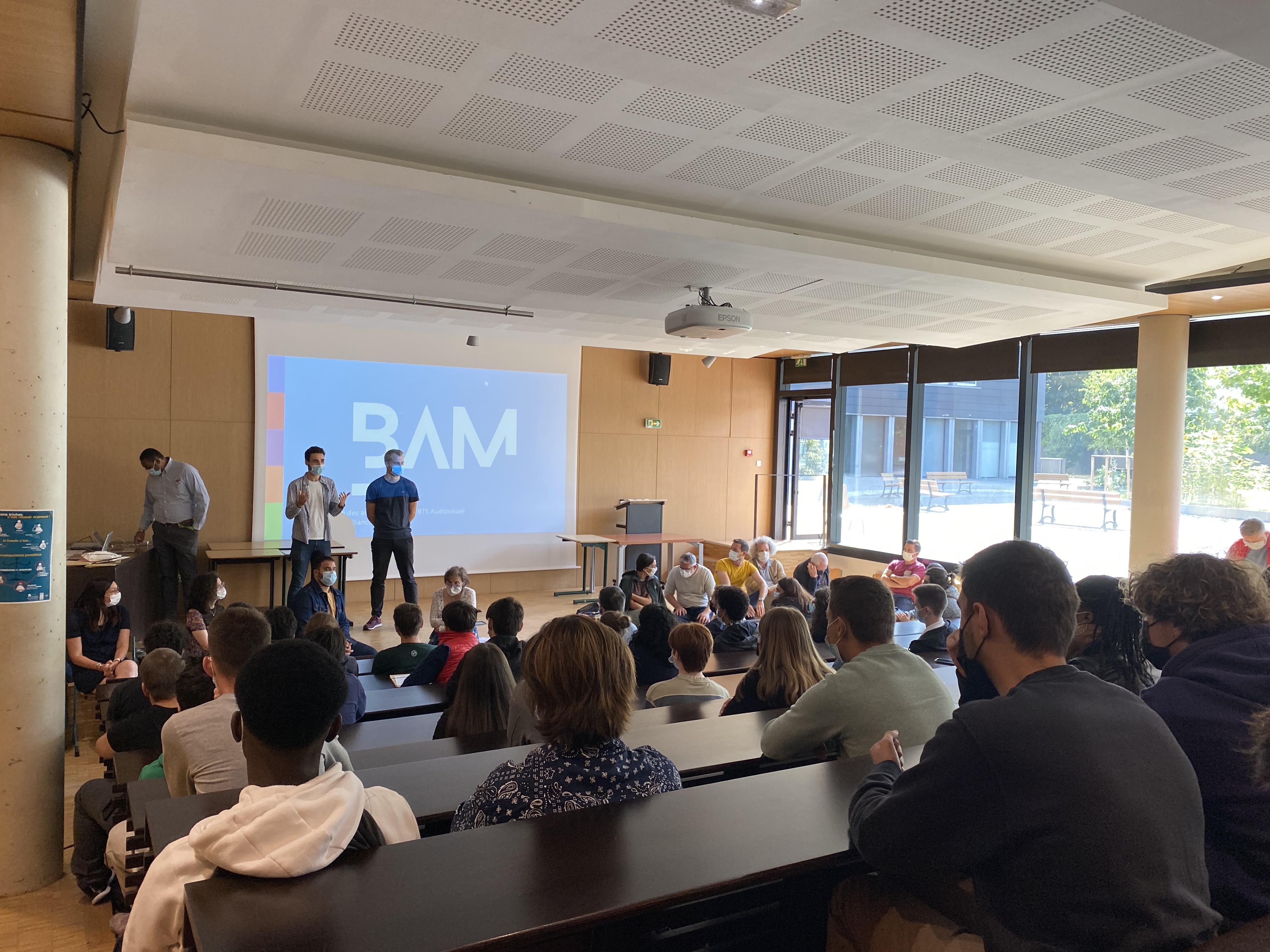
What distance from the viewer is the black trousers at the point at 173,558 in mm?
7102

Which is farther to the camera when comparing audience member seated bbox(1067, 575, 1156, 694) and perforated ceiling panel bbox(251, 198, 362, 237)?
perforated ceiling panel bbox(251, 198, 362, 237)

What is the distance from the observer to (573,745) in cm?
183

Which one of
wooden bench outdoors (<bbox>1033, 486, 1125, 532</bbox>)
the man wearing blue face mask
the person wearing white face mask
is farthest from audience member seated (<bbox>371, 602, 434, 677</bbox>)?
wooden bench outdoors (<bbox>1033, 486, 1125, 532</bbox>)

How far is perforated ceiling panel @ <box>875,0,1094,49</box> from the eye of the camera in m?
2.35

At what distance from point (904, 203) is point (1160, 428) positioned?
4130mm

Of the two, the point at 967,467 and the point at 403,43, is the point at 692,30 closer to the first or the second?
the point at 403,43

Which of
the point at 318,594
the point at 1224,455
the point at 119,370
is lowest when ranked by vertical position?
the point at 318,594

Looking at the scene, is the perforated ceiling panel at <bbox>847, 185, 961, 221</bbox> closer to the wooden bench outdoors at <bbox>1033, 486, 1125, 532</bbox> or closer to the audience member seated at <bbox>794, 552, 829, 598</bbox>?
the audience member seated at <bbox>794, 552, 829, 598</bbox>

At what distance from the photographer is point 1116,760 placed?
51.2 inches

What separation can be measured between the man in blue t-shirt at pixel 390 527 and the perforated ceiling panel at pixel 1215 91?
6572 mm

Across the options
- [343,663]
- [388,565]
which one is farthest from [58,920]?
[388,565]

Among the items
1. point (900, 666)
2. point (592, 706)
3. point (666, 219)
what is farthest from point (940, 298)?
point (592, 706)

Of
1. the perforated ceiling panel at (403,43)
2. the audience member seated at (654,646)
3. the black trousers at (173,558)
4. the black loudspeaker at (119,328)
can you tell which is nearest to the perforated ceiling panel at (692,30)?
the perforated ceiling panel at (403,43)

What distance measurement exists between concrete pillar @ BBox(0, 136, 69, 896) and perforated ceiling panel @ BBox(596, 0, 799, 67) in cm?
229
